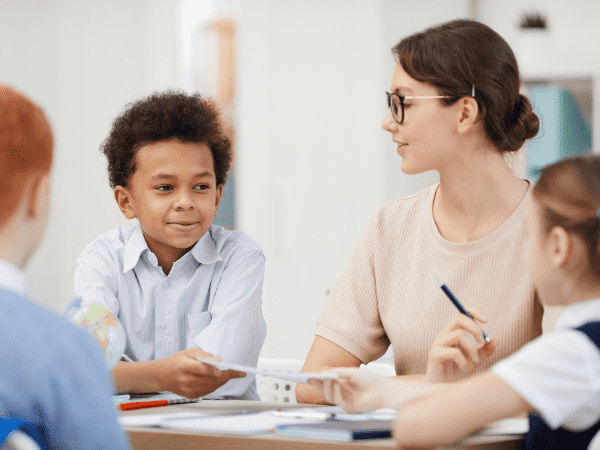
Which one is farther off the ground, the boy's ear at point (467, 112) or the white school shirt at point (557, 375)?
the boy's ear at point (467, 112)

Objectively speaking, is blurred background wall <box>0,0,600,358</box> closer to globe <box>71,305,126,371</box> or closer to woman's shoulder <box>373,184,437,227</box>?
woman's shoulder <box>373,184,437,227</box>

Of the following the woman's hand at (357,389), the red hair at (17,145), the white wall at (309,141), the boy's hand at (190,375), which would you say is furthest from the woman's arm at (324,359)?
the white wall at (309,141)

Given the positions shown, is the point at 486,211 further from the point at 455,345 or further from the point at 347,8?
the point at 347,8

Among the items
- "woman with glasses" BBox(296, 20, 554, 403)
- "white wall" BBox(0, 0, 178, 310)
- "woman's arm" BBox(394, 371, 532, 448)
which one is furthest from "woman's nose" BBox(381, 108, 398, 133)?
"white wall" BBox(0, 0, 178, 310)

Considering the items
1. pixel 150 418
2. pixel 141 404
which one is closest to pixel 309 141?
pixel 141 404

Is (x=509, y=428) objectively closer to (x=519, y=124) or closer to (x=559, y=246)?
(x=559, y=246)

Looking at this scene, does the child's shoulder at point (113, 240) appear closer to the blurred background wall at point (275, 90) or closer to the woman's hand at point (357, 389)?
the woman's hand at point (357, 389)

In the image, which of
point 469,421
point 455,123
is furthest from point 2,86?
point 455,123

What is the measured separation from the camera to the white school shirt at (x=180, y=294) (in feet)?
5.55

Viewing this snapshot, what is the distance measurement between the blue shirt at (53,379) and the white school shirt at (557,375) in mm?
478

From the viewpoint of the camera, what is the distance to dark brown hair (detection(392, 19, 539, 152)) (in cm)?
153

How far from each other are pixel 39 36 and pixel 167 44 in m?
0.73

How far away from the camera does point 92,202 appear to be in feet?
13.3

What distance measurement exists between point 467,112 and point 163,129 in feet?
2.50
